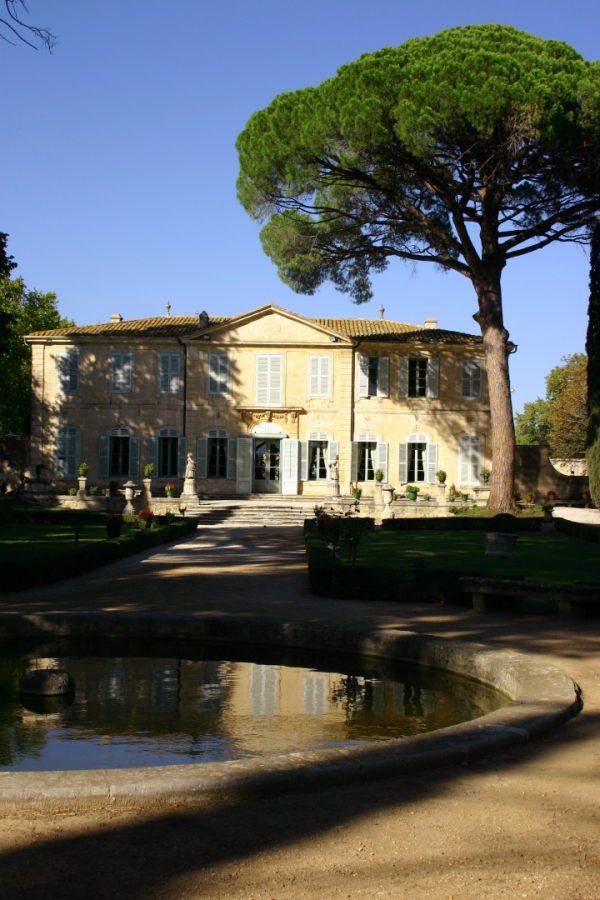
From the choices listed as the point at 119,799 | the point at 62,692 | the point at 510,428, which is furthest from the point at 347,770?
the point at 510,428

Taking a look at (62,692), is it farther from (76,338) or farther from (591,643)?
(76,338)

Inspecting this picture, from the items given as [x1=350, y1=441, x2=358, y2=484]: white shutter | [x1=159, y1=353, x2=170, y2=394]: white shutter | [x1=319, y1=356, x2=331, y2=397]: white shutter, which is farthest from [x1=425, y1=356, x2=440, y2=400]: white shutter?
[x1=159, y1=353, x2=170, y2=394]: white shutter

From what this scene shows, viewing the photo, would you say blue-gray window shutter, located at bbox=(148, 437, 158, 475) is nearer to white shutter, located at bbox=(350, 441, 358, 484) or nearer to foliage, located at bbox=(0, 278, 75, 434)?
white shutter, located at bbox=(350, 441, 358, 484)

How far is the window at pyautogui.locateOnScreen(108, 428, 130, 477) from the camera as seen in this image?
27.1 metres

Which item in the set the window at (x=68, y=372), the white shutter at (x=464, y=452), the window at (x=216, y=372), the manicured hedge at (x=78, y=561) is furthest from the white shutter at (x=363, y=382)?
the manicured hedge at (x=78, y=561)

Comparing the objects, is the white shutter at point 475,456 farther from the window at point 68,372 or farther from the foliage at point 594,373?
the window at point 68,372

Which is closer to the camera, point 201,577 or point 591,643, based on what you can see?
point 591,643

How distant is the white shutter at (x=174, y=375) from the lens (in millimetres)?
27047

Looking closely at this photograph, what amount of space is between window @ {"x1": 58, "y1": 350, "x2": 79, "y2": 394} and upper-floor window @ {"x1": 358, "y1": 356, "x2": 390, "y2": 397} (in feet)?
32.4

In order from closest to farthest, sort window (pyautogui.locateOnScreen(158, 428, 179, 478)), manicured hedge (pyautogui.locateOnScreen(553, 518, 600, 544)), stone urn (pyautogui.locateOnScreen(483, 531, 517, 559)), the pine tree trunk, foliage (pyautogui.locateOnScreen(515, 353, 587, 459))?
1. stone urn (pyautogui.locateOnScreen(483, 531, 517, 559))
2. manicured hedge (pyautogui.locateOnScreen(553, 518, 600, 544))
3. the pine tree trunk
4. window (pyautogui.locateOnScreen(158, 428, 179, 478))
5. foliage (pyautogui.locateOnScreen(515, 353, 587, 459))

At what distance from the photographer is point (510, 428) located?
66.7 feet

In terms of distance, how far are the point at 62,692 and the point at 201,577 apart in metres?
5.35

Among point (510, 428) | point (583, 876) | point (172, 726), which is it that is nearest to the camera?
point (583, 876)

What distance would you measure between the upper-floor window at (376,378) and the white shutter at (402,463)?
190cm
